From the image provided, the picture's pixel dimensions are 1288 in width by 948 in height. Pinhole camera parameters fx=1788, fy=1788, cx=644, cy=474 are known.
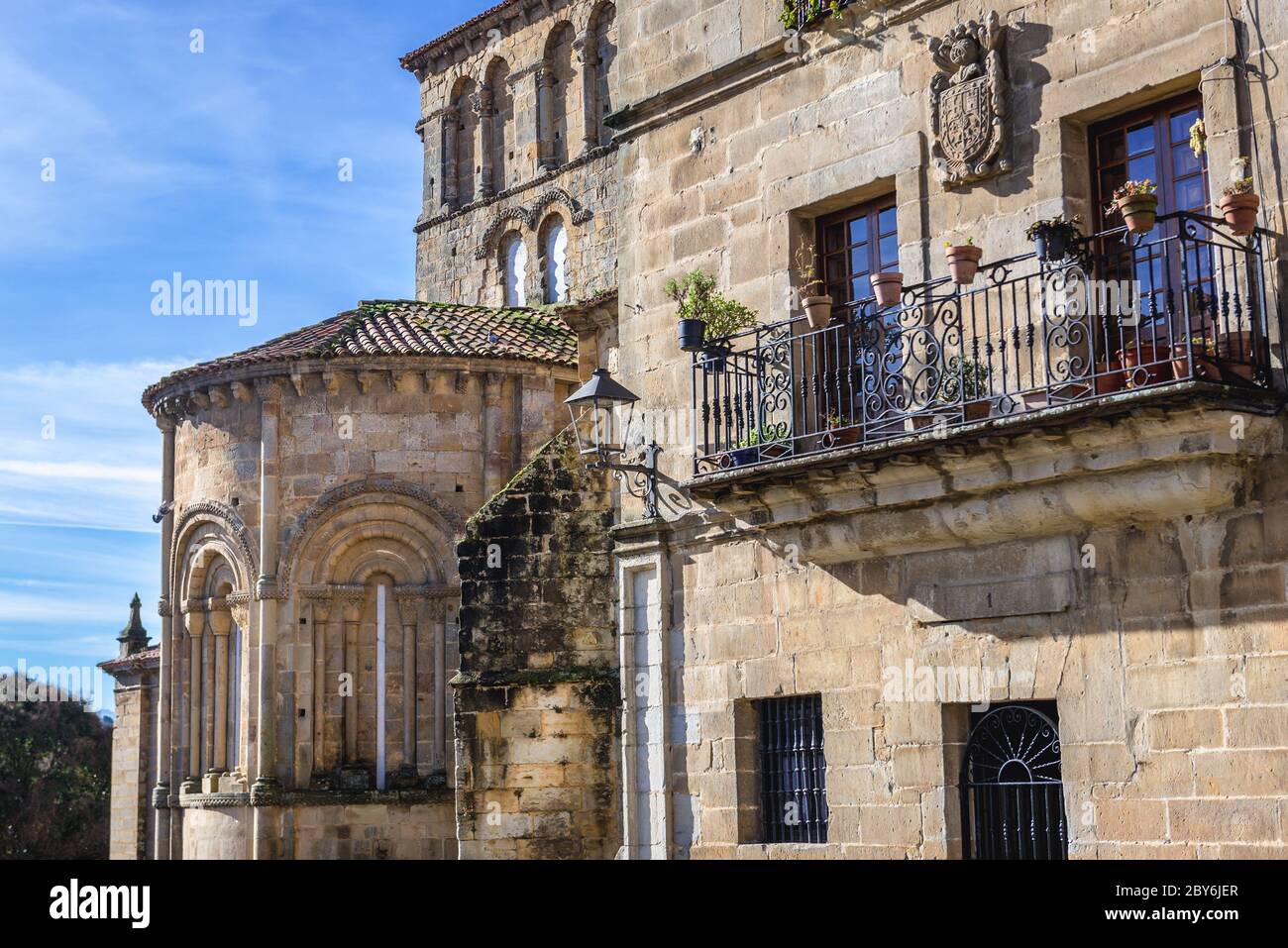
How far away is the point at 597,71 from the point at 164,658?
12313mm

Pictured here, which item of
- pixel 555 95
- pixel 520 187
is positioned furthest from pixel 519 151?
pixel 555 95

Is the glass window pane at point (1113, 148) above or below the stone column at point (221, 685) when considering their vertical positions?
above

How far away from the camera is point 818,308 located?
12.5 meters

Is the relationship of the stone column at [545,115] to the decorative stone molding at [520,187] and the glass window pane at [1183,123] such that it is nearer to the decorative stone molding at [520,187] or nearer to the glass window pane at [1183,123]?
the decorative stone molding at [520,187]

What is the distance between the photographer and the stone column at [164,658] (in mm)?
25500

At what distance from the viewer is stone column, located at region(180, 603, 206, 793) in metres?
25.3

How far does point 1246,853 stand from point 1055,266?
11.7ft

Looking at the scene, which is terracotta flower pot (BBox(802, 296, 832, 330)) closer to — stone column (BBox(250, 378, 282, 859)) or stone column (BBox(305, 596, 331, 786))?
stone column (BBox(305, 596, 331, 786))

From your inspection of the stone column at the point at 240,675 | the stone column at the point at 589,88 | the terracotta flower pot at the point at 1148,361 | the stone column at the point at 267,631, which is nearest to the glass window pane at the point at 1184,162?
the terracotta flower pot at the point at 1148,361

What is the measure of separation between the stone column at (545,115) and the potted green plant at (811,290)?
61.7ft

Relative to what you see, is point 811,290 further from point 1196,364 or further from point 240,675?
point 240,675

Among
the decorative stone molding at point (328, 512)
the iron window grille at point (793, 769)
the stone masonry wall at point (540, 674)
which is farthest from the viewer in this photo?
the decorative stone molding at point (328, 512)
